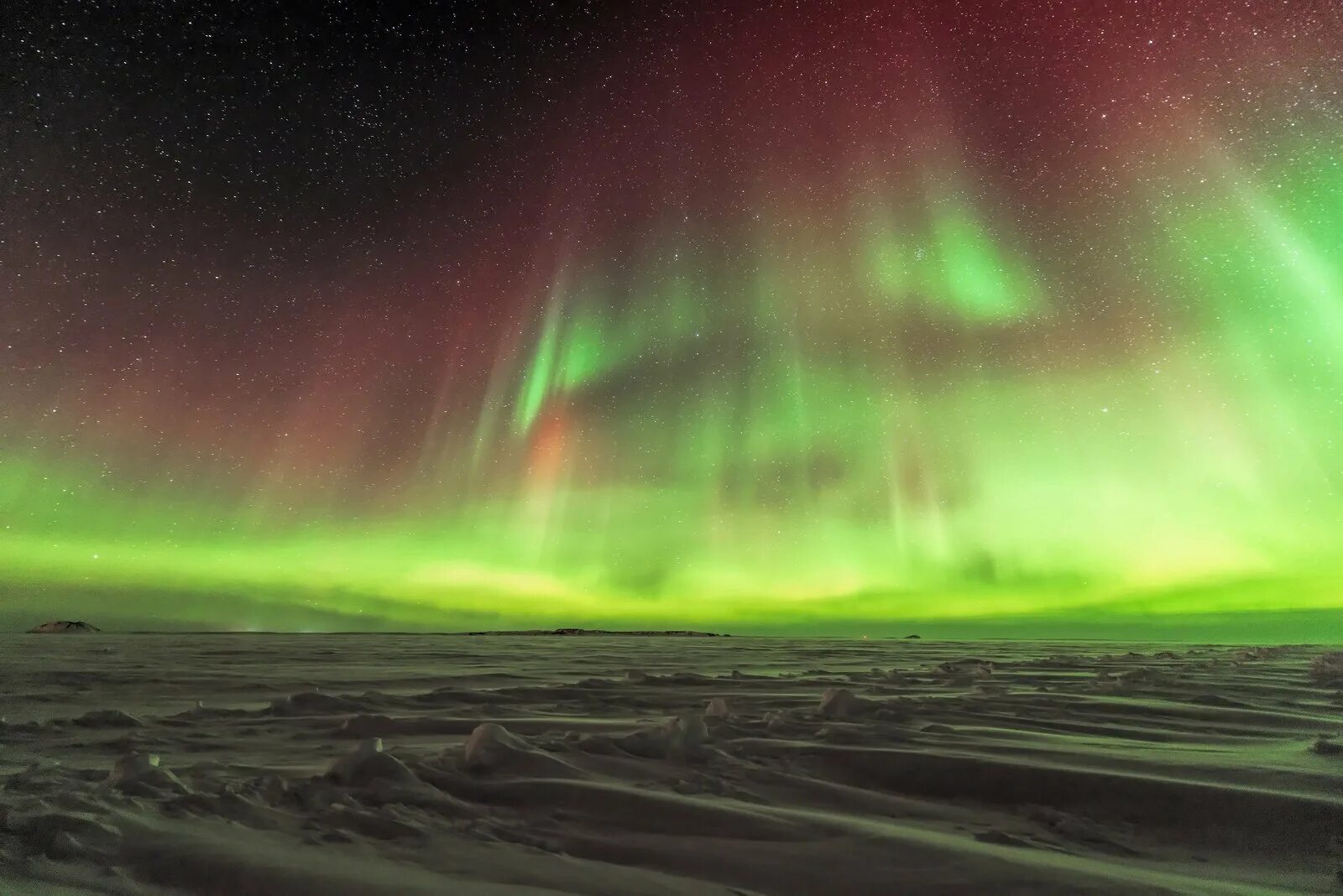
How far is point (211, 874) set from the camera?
6.39ft

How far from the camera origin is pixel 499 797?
2855 mm

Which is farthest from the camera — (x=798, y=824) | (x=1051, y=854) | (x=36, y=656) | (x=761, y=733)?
(x=36, y=656)

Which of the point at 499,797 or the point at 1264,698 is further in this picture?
the point at 1264,698

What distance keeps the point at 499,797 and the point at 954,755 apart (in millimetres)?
2148

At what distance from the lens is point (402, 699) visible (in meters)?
6.23

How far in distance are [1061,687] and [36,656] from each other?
1502cm

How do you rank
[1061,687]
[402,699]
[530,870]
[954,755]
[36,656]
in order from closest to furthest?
[530,870] < [954,755] < [402,699] < [1061,687] < [36,656]

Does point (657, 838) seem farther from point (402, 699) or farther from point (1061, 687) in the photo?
point (1061, 687)

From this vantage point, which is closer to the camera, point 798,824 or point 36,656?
point 798,824

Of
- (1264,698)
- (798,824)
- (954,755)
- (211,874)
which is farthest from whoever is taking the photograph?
(1264,698)

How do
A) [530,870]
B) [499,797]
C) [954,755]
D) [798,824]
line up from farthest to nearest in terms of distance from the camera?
[954,755] < [499,797] < [798,824] < [530,870]

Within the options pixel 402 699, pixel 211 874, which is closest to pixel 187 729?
pixel 402 699

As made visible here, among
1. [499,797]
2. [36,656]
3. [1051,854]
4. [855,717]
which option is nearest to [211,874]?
[499,797]

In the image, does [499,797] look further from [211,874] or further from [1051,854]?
[1051,854]
